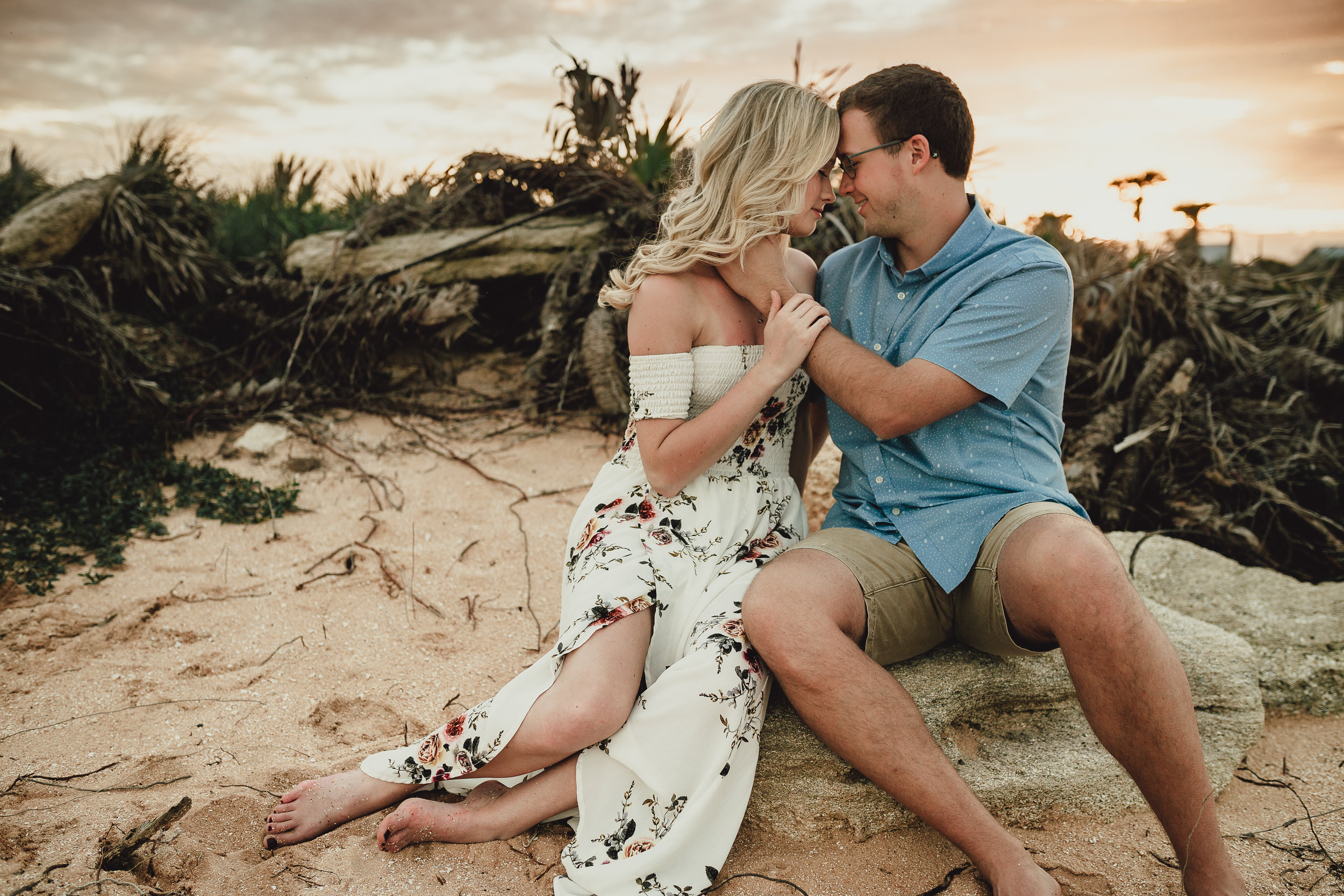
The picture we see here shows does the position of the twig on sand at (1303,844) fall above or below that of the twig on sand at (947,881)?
above

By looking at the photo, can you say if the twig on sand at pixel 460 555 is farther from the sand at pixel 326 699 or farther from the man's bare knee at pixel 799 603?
the man's bare knee at pixel 799 603

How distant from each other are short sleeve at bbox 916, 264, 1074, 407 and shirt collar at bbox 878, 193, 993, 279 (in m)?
0.17

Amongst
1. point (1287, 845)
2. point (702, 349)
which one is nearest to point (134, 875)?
point (702, 349)

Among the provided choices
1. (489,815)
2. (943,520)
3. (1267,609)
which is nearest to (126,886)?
(489,815)

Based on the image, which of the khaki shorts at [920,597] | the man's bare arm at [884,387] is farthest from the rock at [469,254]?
the khaki shorts at [920,597]

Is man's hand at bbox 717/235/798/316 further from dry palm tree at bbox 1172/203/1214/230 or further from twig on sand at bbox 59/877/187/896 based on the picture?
dry palm tree at bbox 1172/203/1214/230

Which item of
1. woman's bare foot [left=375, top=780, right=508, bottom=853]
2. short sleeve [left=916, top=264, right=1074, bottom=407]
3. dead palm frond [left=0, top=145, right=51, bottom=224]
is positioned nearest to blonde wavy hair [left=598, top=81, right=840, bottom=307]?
short sleeve [left=916, top=264, right=1074, bottom=407]

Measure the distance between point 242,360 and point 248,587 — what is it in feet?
8.46

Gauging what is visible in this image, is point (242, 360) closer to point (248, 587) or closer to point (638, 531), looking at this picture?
point (248, 587)

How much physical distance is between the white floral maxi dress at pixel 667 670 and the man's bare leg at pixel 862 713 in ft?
0.45

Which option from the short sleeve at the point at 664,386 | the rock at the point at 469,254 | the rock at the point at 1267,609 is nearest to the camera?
the short sleeve at the point at 664,386

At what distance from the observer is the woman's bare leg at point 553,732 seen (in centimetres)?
212

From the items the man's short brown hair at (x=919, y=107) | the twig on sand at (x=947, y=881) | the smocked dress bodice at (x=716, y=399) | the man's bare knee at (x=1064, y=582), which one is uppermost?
the man's short brown hair at (x=919, y=107)

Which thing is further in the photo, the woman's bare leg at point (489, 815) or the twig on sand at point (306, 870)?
the woman's bare leg at point (489, 815)
